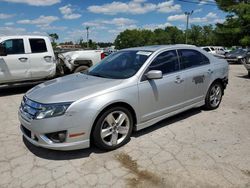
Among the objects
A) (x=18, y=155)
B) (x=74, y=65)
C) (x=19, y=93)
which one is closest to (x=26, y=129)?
(x=18, y=155)

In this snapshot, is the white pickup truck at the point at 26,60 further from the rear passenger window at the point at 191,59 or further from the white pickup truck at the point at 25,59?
the rear passenger window at the point at 191,59

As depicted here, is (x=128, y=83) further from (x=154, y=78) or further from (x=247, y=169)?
(x=247, y=169)

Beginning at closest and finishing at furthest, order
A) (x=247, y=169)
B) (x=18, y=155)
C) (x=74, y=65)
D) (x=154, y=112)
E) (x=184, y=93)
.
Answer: (x=247, y=169) < (x=18, y=155) < (x=154, y=112) < (x=184, y=93) < (x=74, y=65)

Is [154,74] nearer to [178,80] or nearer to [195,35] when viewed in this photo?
[178,80]

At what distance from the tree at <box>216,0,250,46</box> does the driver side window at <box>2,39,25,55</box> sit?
23488mm

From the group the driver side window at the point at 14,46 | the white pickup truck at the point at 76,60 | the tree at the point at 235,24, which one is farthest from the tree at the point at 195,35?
the driver side window at the point at 14,46

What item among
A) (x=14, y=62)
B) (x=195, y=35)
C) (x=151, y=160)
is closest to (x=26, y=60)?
(x=14, y=62)

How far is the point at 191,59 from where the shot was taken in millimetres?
5125

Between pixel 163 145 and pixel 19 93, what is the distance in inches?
230

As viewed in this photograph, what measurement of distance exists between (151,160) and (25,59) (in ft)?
19.1

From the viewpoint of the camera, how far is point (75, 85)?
3895 millimetres

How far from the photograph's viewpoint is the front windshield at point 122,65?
13.8 feet

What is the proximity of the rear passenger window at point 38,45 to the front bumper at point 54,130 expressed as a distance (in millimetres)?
4984

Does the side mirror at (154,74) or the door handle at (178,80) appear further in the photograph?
the door handle at (178,80)
